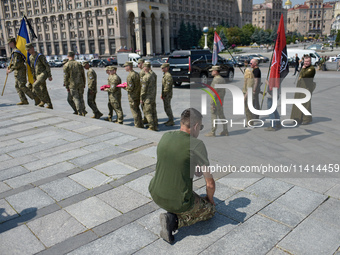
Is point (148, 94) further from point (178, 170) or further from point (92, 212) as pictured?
point (178, 170)

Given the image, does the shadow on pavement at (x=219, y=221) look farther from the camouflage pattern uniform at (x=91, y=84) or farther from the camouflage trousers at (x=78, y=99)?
the camouflage trousers at (x=78, y=99)

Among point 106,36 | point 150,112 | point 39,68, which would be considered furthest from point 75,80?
point 106,36

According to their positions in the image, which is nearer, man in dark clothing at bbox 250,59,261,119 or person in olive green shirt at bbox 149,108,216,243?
person in olive green shirt at bbox 149,108,216,243

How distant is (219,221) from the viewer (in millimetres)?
3566

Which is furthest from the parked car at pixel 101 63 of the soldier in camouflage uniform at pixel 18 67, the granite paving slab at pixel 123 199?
A: the granite paving slab at pixel 123 199

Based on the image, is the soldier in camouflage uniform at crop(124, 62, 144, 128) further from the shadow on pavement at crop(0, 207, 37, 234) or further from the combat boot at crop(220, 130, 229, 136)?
the shadow on pavement at crop(0, 207, 37, 234)

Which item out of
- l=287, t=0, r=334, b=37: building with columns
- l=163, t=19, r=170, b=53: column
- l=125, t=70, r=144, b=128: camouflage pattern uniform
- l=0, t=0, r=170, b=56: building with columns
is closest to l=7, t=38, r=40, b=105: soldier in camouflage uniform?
l=125, t=70, r=144, b=128: camouflage pattern uniform

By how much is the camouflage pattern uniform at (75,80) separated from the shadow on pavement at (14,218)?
5804 millimetres

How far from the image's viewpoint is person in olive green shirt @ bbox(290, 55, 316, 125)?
25.4ft

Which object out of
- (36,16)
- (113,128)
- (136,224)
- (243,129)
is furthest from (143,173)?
(36,16)

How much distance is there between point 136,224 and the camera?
3.59m

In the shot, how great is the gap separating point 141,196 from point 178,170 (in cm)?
140

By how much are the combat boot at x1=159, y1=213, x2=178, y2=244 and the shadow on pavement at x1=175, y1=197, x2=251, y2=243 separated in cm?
14

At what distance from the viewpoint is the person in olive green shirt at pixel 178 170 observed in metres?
3.03
